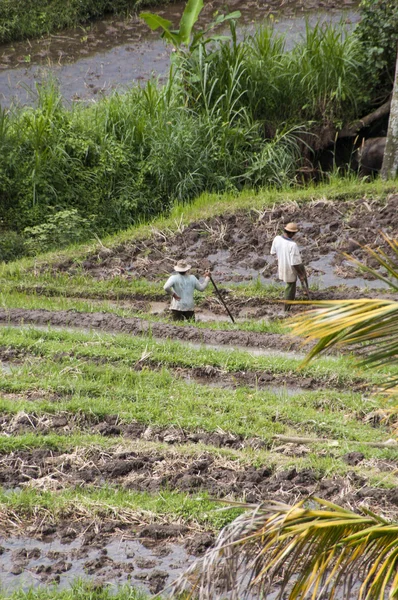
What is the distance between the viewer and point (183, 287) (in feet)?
32.2

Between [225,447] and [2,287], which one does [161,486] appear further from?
[2,287]

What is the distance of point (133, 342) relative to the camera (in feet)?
29.2

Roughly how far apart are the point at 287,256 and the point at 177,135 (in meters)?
4.77

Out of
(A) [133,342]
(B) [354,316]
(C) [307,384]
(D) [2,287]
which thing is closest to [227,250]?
(D) [2,287]

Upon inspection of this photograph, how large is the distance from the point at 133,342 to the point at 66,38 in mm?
13943

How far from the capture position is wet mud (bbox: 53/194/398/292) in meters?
11.7

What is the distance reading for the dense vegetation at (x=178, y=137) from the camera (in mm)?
14141

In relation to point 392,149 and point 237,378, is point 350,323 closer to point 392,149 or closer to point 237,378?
point 237,378

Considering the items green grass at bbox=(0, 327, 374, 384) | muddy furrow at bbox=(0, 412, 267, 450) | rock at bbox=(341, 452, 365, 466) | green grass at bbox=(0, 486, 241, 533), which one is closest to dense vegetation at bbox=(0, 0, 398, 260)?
green grass at bbox=(0, 327, 374, 384)

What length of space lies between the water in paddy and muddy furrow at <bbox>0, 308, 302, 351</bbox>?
8.98m

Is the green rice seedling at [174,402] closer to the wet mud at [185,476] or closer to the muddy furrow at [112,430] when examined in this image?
the muddy furrow at [112,430]

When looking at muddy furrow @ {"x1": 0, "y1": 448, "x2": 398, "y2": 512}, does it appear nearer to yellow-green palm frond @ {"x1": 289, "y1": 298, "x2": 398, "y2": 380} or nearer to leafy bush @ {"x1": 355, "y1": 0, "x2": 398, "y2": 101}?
yellow-green palm frond @ {"x1": 289, "y1": 298, "x2": 398, "y2": 380}

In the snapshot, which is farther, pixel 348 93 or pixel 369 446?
pixel 348 93

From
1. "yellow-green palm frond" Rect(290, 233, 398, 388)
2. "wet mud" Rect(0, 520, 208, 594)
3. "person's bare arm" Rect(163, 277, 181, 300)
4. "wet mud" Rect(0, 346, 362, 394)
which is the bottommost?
"wet mud" Rect(0, 346, 362, 394)
